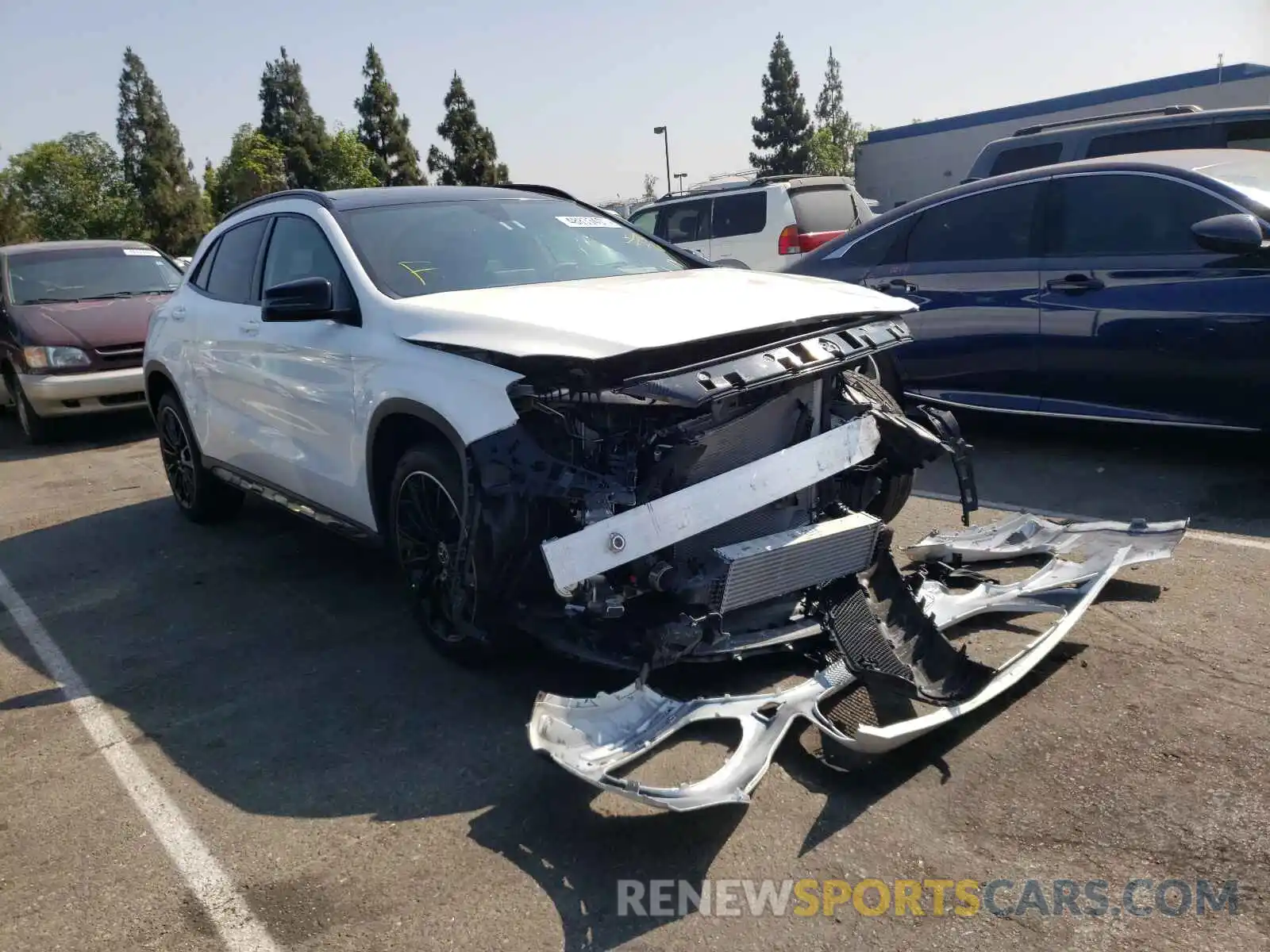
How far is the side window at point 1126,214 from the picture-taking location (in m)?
5.78

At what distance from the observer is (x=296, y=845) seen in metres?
3.10

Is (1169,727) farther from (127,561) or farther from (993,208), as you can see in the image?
(127,561)

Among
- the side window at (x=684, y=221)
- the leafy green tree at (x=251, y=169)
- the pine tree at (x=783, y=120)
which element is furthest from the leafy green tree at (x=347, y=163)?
the side window at (x=684, y=221)

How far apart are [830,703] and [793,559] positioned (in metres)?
0.48

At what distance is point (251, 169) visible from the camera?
57656 millimetres

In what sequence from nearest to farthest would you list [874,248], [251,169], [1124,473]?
[1124,473], [874,248], [251,169]

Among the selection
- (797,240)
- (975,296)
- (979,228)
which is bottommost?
(975,296)

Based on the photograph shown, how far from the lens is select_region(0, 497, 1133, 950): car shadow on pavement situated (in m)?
2.98

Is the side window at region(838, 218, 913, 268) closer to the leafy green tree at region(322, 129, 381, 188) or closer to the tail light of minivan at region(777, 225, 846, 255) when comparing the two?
the tail light of minivan at region(777, 225, 846, 255)

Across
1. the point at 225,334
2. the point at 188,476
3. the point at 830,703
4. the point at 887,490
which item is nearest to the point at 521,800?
the point at 830,703

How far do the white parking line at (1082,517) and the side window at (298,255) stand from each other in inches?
128

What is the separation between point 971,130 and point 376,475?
27684 mm

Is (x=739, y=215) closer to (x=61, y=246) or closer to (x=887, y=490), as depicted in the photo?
(x=61, y=246)

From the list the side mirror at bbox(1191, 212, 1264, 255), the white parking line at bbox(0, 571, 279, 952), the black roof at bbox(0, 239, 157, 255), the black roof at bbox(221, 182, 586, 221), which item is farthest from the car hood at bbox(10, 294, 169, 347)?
the side mirror at bbox(1191, 212, 1264, 255)
